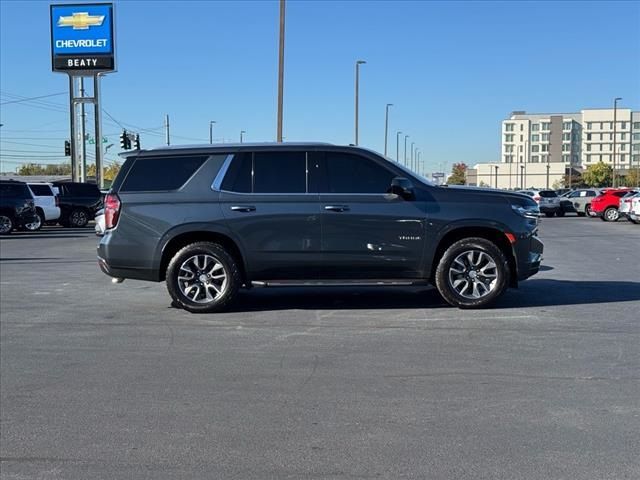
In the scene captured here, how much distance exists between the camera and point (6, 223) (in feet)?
82.7

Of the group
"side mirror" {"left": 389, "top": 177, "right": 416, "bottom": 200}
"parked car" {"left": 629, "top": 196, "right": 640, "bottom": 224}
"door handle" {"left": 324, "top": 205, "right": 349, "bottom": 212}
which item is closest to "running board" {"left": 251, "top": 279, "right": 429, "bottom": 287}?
"door handle" {"left": 324, "top": 205, "right": 349, "bottom": 212}

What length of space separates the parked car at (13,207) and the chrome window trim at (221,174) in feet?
62.5

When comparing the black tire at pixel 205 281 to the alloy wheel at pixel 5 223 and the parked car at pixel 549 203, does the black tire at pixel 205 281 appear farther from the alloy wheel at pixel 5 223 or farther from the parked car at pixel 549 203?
the parked car at pixel 549 203

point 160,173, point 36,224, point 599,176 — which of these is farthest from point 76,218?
point 599,176

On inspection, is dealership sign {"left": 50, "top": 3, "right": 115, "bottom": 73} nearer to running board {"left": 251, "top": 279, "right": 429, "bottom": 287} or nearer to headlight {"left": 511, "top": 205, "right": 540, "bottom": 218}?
running board {"left": 251, "top": 279, "right": 429, "bottom": 287}

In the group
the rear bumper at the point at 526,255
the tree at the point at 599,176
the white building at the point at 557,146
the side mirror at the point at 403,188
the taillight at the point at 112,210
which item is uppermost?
the white building at the point at 557,146

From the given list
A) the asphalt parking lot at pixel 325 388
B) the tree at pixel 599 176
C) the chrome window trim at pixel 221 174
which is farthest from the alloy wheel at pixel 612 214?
the tree at pixel 599 176

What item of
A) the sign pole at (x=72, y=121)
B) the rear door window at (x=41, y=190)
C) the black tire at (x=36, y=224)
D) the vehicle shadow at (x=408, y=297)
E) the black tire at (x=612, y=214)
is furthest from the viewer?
the sign pole at (x=72, y=121)

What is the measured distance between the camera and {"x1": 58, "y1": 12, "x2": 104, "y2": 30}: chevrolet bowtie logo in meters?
43.3

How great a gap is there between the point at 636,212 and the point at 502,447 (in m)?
25.5

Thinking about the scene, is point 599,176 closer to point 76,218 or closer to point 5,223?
point 76,218

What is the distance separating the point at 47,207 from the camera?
2783cm

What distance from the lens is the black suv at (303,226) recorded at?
8484 mm

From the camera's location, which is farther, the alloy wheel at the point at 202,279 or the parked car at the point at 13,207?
the parked car at the point at 13,207
